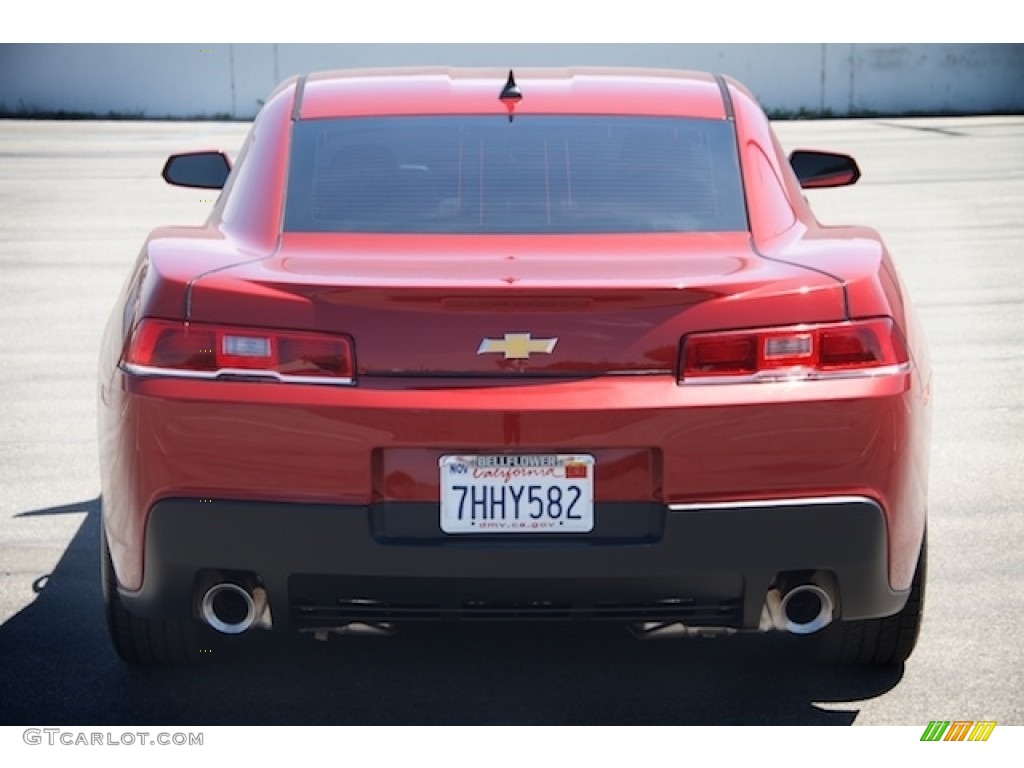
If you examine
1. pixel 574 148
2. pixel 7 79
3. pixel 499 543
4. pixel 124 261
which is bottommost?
pixel 7 79

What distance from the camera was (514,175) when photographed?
190 inches

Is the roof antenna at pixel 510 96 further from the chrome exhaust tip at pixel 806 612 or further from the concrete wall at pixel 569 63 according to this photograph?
the concrete wall at pixel 569 63

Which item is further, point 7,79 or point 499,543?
point 7,79

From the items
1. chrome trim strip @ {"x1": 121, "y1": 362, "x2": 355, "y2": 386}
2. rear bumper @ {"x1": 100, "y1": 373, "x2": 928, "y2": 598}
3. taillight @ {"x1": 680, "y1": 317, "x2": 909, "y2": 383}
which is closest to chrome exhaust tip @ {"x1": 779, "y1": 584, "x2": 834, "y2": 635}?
rear bumper @ {"x1": 100, "y1": 373, "x2": 928, "y2": 598}

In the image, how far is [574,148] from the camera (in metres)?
4.95

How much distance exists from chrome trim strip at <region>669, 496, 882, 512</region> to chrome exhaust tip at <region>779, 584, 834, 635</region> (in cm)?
26

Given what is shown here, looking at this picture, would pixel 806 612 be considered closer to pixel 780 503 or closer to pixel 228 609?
pixel 780 503

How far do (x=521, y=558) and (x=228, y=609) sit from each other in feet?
2.49

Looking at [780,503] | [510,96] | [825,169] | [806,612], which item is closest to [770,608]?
[806,612]

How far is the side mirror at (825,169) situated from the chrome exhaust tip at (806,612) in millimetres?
2430

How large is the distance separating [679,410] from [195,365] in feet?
3.53
